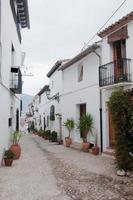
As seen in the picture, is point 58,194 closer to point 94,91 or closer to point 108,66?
point 108,66

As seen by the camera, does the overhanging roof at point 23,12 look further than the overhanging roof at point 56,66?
No

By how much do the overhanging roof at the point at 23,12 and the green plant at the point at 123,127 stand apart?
1000cm

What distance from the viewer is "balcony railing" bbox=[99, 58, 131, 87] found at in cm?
1191

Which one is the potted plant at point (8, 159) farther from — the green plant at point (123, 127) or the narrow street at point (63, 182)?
the green plant at point (123, 127)

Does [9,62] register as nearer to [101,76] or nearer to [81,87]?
[101,76]

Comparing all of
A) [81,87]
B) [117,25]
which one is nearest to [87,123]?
[81,87]

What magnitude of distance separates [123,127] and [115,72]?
4.31 metres

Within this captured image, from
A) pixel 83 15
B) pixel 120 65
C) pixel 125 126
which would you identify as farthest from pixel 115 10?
pixel 125 126

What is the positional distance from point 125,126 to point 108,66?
493 centimetres

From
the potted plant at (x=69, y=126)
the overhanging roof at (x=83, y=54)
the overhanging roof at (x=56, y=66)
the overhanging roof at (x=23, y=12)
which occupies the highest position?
the overhanging roof at (x=23, y=12)

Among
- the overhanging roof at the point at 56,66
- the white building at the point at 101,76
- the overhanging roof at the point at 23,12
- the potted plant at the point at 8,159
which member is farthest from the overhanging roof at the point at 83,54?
the potted plant at the point at 8,159

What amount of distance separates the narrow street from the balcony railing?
364 cm

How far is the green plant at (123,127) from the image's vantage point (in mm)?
8758

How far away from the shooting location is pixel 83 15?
1191 centimetres
